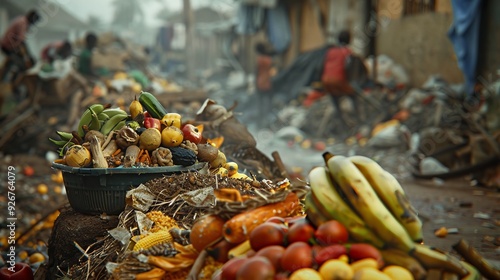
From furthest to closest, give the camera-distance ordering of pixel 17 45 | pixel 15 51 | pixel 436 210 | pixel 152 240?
pixel 15 51 < pixel 17 45 < pixel 436 210 < pixel 152 240

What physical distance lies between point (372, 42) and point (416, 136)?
5.26 m

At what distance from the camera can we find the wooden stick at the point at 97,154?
138 inches

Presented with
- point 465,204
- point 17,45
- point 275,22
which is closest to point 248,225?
point 465,204

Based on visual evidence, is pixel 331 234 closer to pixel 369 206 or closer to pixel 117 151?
pixel 369 206

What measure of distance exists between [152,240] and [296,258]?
111 centimetres

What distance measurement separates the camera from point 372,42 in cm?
1398

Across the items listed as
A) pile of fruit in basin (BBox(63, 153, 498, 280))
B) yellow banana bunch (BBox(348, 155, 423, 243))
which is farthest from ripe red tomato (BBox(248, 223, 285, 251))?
yellow banana bunch (BBox(348, 155, 423, 243))

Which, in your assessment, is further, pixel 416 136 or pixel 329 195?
pixel 416 136

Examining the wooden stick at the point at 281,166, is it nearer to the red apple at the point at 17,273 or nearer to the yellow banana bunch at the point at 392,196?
the red apple at the point at 17,273

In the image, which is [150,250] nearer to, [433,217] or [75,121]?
[433,217]

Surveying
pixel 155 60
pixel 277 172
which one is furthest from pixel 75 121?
pixel 155 60

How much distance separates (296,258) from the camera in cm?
205

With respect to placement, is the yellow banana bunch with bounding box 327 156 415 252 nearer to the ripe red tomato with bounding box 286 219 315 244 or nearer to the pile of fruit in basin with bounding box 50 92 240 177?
the ripe red tomato with bounding box 286 219 315 244

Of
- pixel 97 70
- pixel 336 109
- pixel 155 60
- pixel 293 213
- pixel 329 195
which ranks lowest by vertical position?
pixel 155 60
